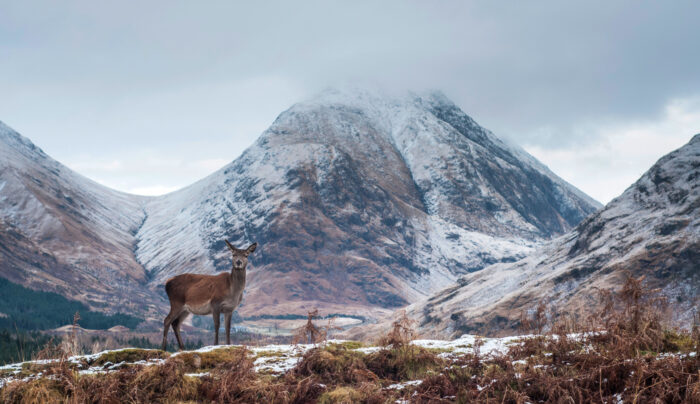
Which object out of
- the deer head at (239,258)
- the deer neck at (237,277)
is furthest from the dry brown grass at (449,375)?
the deer head at (239,258)

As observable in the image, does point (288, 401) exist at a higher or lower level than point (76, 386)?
lower

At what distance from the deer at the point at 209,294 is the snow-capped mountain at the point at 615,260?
232 feet

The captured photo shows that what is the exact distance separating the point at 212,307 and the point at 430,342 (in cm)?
706

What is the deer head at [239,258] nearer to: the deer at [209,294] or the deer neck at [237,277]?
the deer at [209,294]

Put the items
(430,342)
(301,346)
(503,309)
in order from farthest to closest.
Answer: (503,309), (430,342), (301,346)

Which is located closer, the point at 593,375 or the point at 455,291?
the point at 593,375

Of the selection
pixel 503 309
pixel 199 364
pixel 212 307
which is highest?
pixel 212 307

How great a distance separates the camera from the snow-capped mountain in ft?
286

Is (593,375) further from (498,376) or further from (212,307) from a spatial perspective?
(212,307)

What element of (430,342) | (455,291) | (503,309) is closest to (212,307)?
Answer: (430,342)

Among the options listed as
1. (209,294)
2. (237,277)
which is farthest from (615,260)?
(209,294)

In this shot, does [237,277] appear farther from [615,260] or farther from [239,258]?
[615,260]

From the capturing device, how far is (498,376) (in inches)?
455

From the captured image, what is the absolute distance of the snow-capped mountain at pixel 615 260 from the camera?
87312mm
